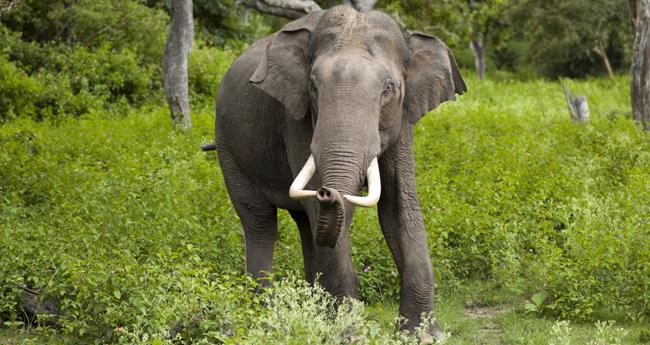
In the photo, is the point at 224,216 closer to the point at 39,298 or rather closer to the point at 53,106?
the point at 39,298

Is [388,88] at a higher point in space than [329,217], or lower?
higher

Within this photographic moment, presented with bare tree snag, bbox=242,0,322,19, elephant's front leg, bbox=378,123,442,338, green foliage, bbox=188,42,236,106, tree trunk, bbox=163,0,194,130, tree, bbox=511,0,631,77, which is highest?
elephant's front leg, bbox=378,123,442,338

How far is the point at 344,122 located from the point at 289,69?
3.12 feet

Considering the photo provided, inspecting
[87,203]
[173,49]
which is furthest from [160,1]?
[87,203]

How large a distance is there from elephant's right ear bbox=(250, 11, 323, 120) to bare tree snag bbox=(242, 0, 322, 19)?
1031 cm

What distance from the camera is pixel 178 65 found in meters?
15.8

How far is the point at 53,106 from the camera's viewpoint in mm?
18656

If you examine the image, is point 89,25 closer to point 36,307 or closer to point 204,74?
point 204,74

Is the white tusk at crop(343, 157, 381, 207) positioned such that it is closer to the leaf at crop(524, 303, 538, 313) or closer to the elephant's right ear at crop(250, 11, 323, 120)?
the elephant's right ear at crop(250, 11, 323, 120)

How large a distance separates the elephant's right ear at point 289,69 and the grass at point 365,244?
1.09m

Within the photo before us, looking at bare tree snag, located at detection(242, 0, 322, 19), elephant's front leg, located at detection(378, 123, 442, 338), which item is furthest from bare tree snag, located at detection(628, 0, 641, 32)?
elephant's front leg, located at detection(378, 123, 442, 338)

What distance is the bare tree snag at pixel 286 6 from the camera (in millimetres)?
17422

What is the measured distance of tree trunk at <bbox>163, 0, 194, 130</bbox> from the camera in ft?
51.3

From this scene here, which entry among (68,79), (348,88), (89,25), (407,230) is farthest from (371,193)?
(89,25)
